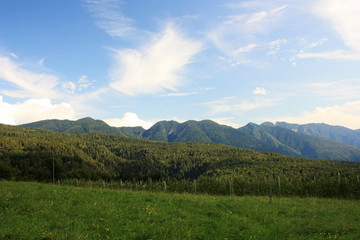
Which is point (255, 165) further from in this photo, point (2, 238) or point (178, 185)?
point (2, 238)

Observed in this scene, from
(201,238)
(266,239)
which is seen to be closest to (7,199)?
(201,238)

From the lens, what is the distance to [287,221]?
47.8 feet

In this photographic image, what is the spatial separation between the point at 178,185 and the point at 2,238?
151 feet

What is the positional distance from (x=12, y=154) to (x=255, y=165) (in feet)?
591

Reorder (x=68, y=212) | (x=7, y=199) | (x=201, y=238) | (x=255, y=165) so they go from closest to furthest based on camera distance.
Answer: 1. (x=201, y=238)
2. (x=68, y=212)
3. (x=7, y=199)
4. (x=255, y=165)

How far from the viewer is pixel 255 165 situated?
6683 inches

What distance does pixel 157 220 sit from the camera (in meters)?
13.8

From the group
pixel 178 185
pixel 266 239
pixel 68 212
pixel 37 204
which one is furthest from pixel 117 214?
pixel 178 185

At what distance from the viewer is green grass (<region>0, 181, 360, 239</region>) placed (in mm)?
11281

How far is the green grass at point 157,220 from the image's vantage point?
11.3m

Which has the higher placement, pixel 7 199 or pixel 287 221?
A: pixel 7 199

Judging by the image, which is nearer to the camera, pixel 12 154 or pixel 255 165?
pixel 12 154

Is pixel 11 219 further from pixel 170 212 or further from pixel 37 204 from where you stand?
pixel 170 212

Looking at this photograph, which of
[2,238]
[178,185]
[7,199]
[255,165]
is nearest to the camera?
[2,238]
